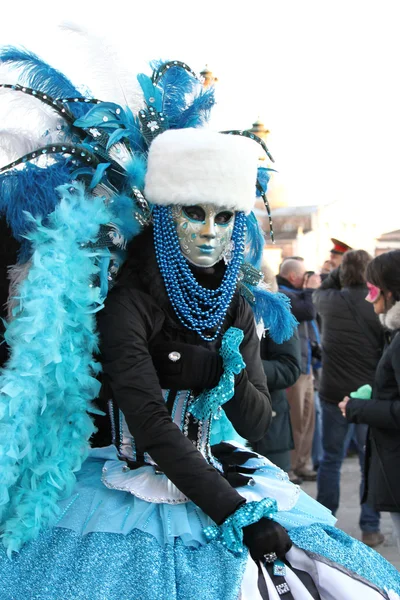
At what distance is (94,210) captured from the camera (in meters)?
1.92

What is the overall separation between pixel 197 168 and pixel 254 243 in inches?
24.0

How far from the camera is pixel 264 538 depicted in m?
1.69

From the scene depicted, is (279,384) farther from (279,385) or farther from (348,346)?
(348,346)

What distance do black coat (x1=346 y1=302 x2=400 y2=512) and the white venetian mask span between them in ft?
4.61

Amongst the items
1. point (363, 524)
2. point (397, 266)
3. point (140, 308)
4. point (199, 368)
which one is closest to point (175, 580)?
point (199, 368)

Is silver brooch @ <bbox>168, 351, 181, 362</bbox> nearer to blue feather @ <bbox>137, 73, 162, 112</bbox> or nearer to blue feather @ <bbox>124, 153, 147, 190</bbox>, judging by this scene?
blue feather @ <bbox>124, 153, 147, 190</bbox>

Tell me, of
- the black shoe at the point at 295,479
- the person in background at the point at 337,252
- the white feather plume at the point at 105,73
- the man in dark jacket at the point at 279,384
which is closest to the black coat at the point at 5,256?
the white feather plume at the point at 105,73

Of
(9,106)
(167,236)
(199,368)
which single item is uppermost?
(9,106)

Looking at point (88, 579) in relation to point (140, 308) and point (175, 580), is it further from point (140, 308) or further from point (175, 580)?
Answer: point (140, 308)

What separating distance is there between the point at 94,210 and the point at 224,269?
0.49 metres

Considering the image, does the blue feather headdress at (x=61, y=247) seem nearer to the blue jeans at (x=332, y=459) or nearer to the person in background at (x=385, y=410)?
the person in background at (x=385, y=410)

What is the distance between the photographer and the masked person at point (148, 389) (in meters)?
1.71

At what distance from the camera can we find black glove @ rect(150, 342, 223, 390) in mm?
1939

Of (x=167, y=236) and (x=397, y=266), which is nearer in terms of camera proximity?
(x=167, y=236)
